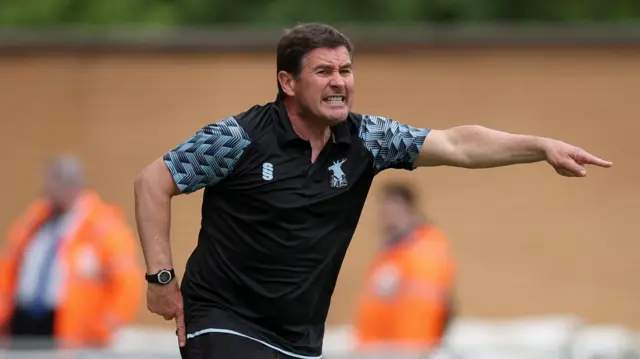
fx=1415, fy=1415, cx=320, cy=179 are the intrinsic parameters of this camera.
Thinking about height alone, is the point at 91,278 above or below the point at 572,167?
below

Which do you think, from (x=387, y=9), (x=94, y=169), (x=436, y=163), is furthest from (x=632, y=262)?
(x=436, y=163)

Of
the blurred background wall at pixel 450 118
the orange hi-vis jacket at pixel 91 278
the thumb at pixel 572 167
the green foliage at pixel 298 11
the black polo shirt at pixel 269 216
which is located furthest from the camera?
the green foliage at pixel 298 11

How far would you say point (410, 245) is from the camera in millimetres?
9188

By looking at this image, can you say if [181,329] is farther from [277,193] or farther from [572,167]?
[572,167]

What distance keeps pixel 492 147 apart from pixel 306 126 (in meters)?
0.75

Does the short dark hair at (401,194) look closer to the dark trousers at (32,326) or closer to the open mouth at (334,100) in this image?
the dark trousers at (32,326)

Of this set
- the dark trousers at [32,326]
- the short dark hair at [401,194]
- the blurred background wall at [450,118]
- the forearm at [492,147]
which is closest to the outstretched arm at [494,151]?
the forearm at [492,147]

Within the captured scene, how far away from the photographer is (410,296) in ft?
29.7

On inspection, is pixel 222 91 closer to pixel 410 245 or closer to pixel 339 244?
pixel 410 245

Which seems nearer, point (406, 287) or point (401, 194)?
point (406, 287)

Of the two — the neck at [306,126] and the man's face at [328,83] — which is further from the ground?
the man's face at [328,83]

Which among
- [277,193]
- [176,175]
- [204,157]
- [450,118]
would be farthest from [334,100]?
[450,118]

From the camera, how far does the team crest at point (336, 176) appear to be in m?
5.66

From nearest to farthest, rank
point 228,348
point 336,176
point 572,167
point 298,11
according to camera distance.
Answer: point 572,167 → point 228,348 → point 336,176 → point 298,11
